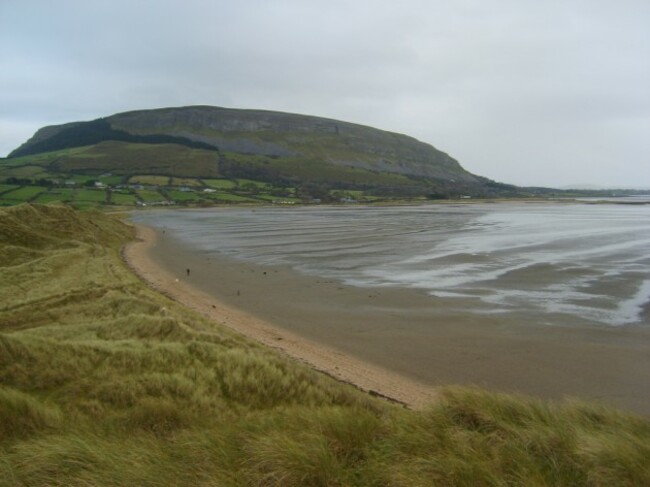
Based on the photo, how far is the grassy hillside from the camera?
4.09 m

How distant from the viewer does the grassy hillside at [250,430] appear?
4094mm

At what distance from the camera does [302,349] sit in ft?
42.7

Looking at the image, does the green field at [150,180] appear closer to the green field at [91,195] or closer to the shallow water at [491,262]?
the green field at [91,195]

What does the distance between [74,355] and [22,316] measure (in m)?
7.59

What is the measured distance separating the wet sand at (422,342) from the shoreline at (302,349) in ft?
0.10

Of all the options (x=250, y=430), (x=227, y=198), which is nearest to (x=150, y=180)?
(x=227, y=198)

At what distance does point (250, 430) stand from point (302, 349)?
7926 millimetres

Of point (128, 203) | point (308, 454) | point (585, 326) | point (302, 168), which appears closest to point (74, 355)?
point (308, 454)

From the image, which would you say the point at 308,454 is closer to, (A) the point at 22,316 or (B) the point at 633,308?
(A) the point at 22,316

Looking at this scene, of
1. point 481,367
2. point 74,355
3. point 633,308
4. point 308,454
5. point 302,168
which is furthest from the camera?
point 302,168

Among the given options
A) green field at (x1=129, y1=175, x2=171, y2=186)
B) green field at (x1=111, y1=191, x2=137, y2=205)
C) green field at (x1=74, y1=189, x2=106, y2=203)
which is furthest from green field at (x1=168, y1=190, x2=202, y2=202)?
green field at (x1=74, y1=189, x2=106, y2=203)

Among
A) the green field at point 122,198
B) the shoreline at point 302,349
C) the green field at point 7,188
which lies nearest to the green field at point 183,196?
the green field at point 122,198

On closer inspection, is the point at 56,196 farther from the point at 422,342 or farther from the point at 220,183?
the point at 422,342

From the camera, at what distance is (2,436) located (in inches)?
200
